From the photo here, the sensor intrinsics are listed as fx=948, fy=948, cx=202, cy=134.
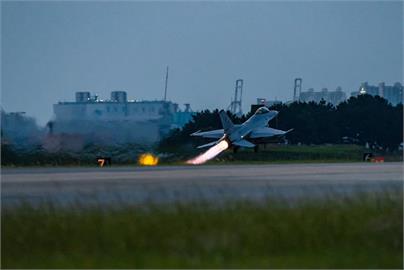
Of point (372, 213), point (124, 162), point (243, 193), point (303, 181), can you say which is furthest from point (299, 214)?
point (124, 162)

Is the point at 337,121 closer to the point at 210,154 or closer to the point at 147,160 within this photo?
the point at 210,154

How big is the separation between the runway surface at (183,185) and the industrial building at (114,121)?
5.16 metres

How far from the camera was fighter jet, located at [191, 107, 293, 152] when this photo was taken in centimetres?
6081

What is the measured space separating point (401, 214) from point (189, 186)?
914 cm

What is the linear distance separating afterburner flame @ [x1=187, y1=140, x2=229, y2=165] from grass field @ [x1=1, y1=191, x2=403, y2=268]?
91.2 ft

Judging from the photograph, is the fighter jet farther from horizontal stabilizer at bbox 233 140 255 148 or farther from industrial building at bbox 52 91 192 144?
industrial building at bbox 52 91 192 144

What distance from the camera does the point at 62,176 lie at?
2984 cm

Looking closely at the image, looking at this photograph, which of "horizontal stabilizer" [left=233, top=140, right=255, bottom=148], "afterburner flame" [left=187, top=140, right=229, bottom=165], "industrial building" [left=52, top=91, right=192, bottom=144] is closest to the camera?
"industrial building" [left=52, top=91, right=192, bottom=144]

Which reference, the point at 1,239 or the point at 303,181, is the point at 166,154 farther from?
the point at 1,239

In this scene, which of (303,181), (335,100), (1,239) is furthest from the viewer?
(335,100)

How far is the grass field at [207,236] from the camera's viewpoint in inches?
524

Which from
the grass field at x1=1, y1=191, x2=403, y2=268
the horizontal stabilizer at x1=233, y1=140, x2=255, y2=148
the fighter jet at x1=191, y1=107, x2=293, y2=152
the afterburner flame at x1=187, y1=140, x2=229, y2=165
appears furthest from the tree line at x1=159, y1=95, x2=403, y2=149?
the grass field at x1=1, y1=191, x2=403, y2=268

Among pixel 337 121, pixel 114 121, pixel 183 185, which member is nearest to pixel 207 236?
pixel 183 185

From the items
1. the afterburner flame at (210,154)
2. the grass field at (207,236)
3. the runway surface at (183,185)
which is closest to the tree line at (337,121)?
the afterburner flame at (210,154)
